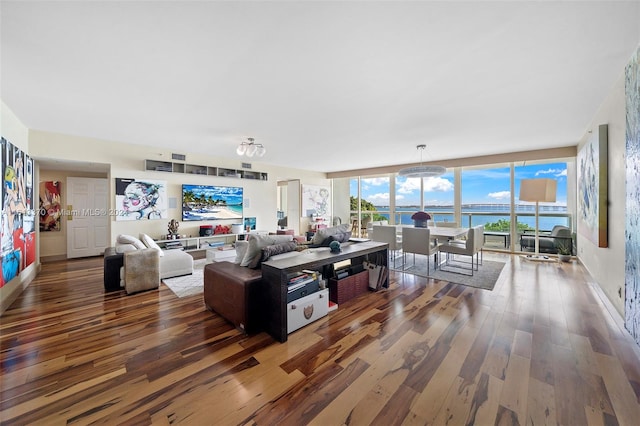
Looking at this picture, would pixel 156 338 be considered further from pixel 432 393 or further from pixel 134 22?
pixel 134 22

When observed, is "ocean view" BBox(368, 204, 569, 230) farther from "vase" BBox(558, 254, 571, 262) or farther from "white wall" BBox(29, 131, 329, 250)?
"white wall" BBox(29, 131, 329, 250)

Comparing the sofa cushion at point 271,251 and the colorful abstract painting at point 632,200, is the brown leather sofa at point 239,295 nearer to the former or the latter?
the sofa cushion at point 271,251

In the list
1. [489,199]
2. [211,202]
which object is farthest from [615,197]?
[211,202]

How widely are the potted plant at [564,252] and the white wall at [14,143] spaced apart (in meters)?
8.54

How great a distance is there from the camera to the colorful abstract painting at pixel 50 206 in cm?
530

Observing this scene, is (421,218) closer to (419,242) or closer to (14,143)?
(419,242)

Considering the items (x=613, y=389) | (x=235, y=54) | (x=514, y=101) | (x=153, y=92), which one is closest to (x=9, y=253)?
(x=153, y=92)

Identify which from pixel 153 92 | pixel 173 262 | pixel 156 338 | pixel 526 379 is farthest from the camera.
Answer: pixel 173 262

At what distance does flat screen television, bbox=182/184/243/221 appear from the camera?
5566mm

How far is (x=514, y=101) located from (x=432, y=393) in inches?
126

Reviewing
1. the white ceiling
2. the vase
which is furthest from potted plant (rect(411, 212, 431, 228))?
the vase

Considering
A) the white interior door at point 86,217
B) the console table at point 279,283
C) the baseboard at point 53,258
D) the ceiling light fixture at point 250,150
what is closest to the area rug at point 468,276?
the console table at point 279,283

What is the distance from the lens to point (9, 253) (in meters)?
2.94

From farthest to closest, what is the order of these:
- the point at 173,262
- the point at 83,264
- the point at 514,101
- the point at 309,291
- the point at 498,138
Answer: the point at 83,264, the point at 498,138, the point at 173,262, the point at 514,101, the point at 309,291
